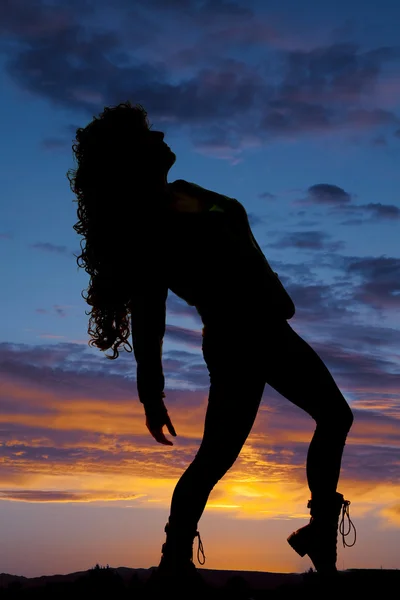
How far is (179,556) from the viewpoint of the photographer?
461 centimetres

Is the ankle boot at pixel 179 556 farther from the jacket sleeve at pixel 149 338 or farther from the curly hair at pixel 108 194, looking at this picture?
the curly hair at pixel 108 194

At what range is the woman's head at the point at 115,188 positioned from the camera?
4793 mm

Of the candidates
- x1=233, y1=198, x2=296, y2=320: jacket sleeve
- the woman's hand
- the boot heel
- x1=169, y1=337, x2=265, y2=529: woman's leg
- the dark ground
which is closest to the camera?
the dark ground

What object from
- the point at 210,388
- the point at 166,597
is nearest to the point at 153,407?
the point at 210,388

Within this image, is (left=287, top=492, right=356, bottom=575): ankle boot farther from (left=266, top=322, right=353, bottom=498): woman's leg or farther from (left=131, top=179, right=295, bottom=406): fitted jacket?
(left=131, top=179, right=295, bottom=406): fitted jacket

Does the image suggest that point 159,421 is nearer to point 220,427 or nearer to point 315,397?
point 220,427

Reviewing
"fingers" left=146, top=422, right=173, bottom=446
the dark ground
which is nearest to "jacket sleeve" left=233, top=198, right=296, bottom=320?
"fingers" left=146, top=422, right=173, bottom=446

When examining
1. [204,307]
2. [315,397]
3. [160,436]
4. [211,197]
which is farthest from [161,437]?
[211,197]

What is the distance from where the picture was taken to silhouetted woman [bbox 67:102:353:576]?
464cm

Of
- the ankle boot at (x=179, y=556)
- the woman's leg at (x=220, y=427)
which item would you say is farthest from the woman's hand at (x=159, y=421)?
the ankle boot at (x=179, y=556)

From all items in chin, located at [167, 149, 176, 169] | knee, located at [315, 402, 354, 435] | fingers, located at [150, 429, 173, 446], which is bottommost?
fingers, located at [150, 429, 173, 446]

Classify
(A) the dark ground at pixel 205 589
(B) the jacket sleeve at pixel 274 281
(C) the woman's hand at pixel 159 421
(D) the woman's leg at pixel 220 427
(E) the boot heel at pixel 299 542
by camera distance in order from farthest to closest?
1. (E) the boot heel at pixel 299 542
2. (C) the woman's hand at pixel 159 421
3. (B) the jacket sleeve at pixel 274 281
4. (D) the woman's leg at pixel 220 427
5. (A) the dark ground at pixel 205 589

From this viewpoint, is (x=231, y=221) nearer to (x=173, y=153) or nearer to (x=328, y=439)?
(x=173, y=153)

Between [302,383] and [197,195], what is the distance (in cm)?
146
